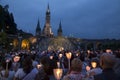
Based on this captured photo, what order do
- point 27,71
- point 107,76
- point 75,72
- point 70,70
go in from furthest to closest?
point 27,71 < point 70,70 < point 75,72 < point 107,76

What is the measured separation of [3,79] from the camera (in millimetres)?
9281

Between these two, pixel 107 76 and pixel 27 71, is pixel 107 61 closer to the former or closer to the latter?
pixel 107 76

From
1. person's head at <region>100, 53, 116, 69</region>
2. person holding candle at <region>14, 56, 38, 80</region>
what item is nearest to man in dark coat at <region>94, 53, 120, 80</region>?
person's head at <region>100, 53, 116, 69</region>

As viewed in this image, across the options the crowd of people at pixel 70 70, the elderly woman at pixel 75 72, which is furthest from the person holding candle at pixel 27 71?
the elderly woman at pixel 75 72

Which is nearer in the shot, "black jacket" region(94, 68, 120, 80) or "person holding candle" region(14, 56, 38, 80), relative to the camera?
"black jacket" region(94, 68, 120, 80)

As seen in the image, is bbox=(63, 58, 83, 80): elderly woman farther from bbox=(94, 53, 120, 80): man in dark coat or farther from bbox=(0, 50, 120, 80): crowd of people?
bbox=(94, 53, 120, 80): man in dark coat

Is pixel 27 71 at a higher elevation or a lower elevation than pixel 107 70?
lower

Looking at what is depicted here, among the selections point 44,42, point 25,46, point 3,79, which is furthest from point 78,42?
point 3,79

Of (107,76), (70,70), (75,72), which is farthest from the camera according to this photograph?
(70,70)

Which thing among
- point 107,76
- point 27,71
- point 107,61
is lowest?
point 27,71

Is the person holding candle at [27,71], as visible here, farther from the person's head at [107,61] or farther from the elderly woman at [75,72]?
the person's head at [107,61]

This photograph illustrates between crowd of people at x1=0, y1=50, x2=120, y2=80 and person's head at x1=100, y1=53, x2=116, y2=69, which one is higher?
person's head at x1=100, y1=53, x2=116, y2=69

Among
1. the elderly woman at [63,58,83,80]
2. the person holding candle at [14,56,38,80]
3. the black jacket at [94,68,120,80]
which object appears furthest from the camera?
the person holding candle at [14,56,38,80]

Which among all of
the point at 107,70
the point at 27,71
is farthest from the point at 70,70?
the point at 27,71
